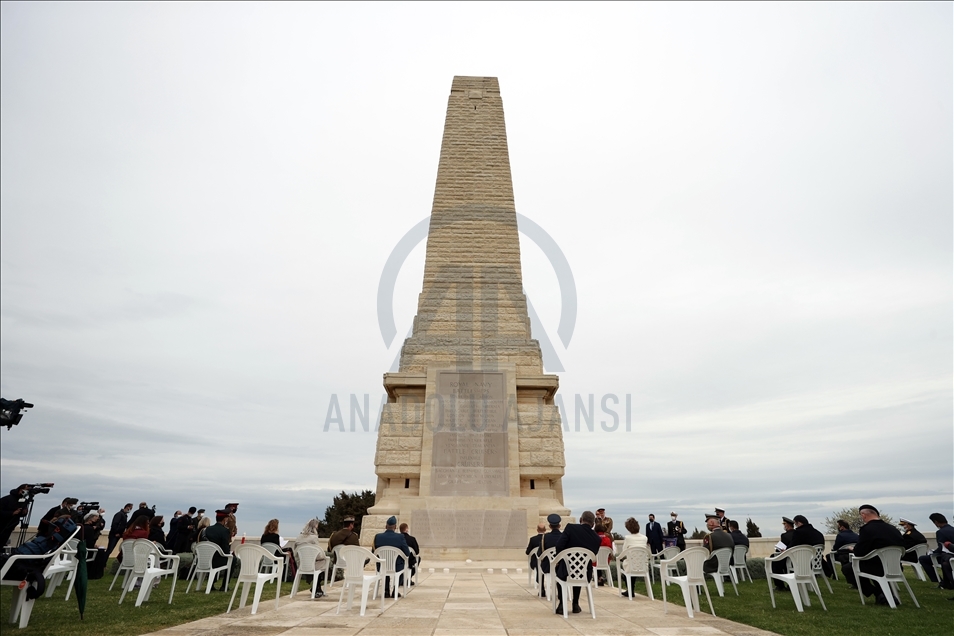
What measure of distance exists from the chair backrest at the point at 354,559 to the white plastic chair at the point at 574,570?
2143 mm

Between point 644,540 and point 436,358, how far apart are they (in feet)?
27.6

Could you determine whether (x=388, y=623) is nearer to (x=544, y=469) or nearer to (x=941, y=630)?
(x=941, y=630)

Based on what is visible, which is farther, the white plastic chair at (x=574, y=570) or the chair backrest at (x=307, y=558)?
the chair backrest at (x=307, y=558)

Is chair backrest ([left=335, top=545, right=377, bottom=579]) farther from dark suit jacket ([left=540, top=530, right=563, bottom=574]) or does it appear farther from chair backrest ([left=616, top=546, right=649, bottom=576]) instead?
chair backrest ([left=616, top=546, right=649, bottom=576])

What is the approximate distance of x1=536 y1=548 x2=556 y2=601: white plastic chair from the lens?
22.0ft

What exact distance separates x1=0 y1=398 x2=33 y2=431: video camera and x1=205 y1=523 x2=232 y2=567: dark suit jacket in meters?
4.68

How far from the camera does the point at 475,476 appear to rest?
1407 cm

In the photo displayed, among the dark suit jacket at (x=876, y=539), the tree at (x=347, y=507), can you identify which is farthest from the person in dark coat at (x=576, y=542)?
the tree at (x=347, y=507)

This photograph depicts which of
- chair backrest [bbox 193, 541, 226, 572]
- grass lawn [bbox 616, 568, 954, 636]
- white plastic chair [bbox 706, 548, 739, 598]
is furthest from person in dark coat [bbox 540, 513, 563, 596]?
chair backrest [bbox 193, 541, 226, 572]

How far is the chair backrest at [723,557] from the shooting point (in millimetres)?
8922

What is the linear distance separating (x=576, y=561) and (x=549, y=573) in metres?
0.84

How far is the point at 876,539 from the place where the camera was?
729cm

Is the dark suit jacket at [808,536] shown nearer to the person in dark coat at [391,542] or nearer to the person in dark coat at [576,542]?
the person in dark coat at [576,542]

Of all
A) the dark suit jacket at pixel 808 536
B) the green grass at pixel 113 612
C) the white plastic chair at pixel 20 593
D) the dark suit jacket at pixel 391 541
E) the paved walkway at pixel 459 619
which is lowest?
the green grass at pixel 113 612
